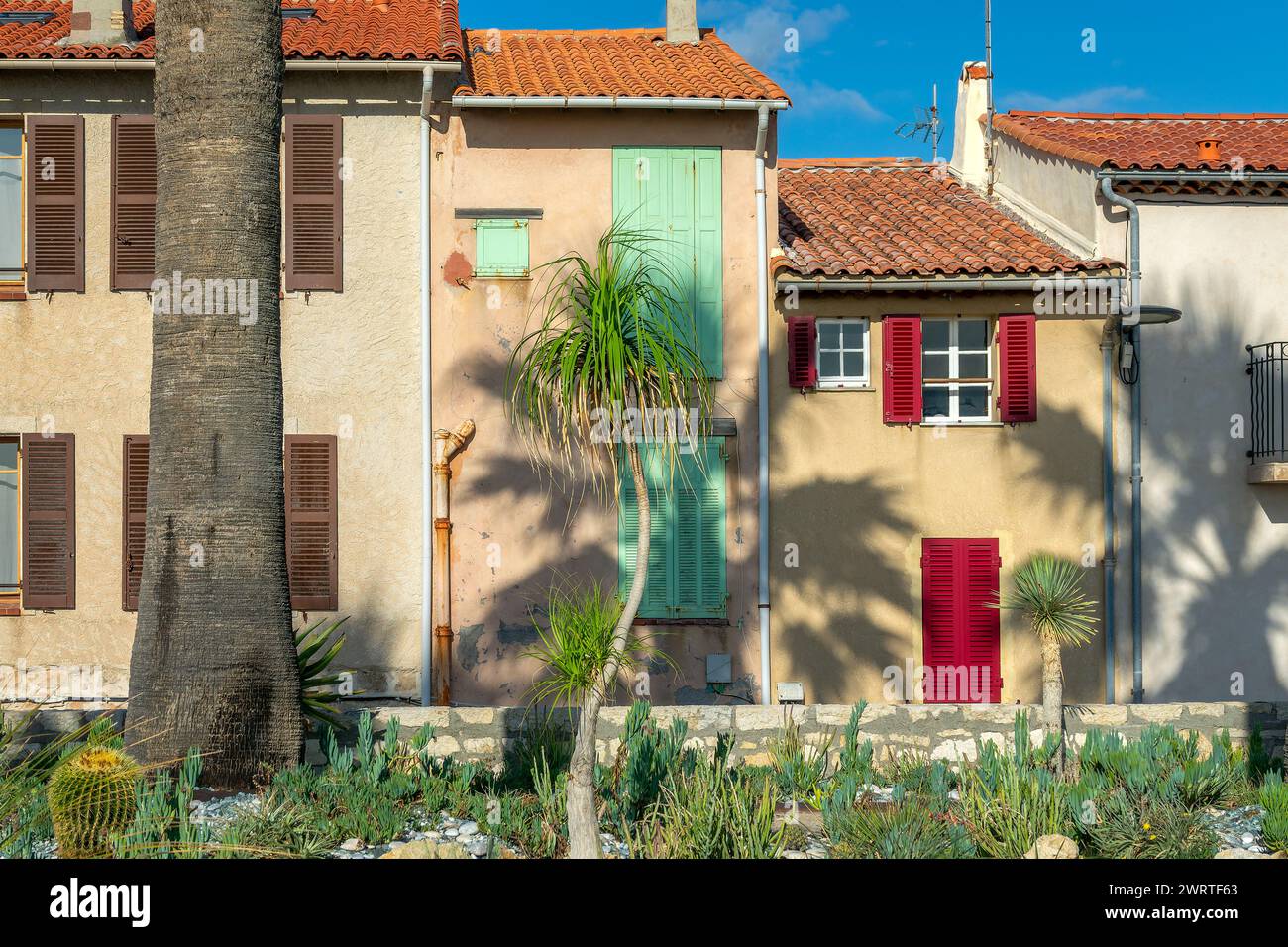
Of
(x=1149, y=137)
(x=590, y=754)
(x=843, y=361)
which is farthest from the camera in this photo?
(x=1149, y=137)

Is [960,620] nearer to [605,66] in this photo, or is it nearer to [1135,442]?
[1135,442]

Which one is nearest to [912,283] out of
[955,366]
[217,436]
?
[955,366]

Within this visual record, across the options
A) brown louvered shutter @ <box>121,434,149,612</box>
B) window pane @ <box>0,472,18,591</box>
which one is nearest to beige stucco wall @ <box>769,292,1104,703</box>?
brown louvered shutter @ <box>121,434,149,612</box>

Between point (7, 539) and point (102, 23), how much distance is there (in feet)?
17.7

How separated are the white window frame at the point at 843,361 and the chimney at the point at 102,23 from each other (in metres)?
7.80

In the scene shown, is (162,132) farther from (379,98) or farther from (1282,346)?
(1282,346)

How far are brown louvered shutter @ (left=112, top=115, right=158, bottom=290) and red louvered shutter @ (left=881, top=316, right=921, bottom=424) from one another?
7.57m

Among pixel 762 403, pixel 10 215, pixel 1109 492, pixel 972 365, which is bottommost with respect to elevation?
pixel 1109 492

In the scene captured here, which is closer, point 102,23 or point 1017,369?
point 102,23

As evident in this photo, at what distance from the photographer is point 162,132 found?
27.6ft

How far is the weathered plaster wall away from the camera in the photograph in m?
13.9

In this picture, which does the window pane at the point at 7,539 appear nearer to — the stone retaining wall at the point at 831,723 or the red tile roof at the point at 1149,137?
the stone retaining wall at the point at 831,723

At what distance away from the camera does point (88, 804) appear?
21.7 ft
